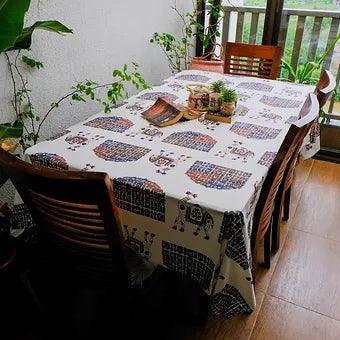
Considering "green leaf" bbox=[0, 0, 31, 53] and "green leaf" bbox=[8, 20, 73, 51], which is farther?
"green leaf" bbox=[8, 20, 73, 51]

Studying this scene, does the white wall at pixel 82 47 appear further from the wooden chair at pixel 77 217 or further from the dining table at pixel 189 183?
the wooden chair at pixel 77 217

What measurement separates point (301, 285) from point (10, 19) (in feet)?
5.44

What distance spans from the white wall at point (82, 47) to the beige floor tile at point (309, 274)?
1423mm

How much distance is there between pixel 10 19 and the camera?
3.49 ft


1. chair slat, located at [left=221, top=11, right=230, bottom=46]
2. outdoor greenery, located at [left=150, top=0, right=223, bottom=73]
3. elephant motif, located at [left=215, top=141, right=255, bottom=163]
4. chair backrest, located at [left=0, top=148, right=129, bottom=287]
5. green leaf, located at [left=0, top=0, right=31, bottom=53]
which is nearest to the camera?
chair backrest, located at [left=0, top=148, right=129, bottom=287]

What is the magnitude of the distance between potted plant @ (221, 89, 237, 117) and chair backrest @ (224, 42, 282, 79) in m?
1.05

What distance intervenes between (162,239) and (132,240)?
0.13 metres

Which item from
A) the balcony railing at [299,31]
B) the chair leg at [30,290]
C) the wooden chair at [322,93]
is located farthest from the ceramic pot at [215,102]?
the balcony railing at [299,31]

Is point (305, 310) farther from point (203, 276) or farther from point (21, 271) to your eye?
point (21, 271)

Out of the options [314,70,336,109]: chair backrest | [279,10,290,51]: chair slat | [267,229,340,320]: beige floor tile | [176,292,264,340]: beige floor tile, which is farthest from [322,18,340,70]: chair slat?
[176,292,264,340]: beige floor tile

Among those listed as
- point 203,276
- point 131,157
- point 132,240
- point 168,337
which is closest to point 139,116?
point 131,157

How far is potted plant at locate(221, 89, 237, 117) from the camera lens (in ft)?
5.45

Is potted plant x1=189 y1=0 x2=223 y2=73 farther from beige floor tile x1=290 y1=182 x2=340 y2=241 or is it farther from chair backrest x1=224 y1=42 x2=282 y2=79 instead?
beige floor tile x1=290 y1=182 x2=340 y2=241

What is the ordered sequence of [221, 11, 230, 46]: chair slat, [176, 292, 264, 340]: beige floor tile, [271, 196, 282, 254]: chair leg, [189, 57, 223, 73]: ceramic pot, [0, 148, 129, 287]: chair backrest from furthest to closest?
[221, 11, 230, 46]: chair slat
[189, 57, 223, 73]: ceramic pot
[271, 196, 282, 254]: chair leg
[176, 292, 264, 340]: beige floor tile
[0, 148, 129, 287]: chair backrest
